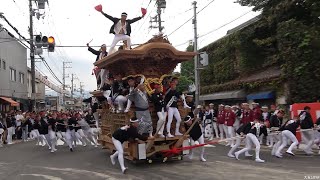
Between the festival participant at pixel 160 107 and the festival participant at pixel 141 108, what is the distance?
0.27 metres

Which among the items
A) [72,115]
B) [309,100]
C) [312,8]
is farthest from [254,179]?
[312,8]

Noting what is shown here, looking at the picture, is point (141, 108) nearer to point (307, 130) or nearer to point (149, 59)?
point (149, 59)

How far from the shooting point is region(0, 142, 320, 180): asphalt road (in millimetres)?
10258

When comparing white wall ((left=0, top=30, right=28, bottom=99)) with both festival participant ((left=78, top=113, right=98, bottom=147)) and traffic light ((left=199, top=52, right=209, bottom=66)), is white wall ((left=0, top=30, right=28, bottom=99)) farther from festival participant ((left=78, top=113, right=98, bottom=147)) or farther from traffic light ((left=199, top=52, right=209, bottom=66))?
festival participant ((left=78, top=113, right=98, bottom=147))

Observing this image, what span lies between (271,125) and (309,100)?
221 inches

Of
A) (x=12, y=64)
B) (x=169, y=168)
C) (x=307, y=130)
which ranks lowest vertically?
(x=169, y=168)

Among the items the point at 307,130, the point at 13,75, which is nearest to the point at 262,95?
the point at 307,130

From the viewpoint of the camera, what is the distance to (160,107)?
12.3 meters

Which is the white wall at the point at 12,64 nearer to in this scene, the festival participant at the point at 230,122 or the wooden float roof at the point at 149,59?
the festival participant at the point at 230,122

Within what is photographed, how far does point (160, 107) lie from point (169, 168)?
1861 millimetres

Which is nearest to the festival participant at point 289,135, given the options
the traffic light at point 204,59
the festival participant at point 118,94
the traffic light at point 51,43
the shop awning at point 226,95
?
the festival participant at point 118,94

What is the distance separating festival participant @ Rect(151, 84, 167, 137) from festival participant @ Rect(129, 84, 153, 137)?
27 cm

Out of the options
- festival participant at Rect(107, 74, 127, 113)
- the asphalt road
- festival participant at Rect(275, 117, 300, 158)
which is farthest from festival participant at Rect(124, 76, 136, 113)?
festival participant at Rect(275, 117, 300, 158)

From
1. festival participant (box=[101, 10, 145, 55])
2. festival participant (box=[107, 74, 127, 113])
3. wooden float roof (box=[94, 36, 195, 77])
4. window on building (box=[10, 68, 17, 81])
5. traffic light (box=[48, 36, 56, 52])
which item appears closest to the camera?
wooden float roof (box=[94, 36, 195, 77])
